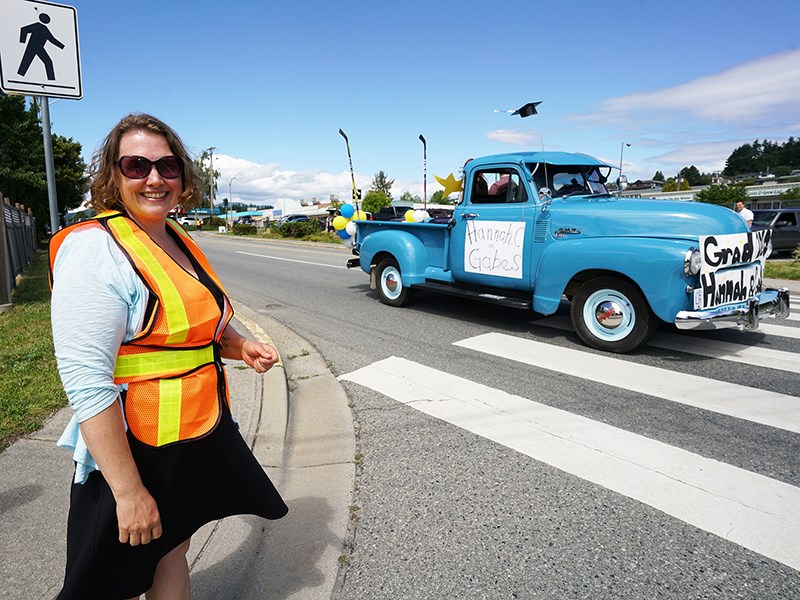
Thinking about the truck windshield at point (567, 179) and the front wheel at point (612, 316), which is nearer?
the front wheel at point (612, 316)

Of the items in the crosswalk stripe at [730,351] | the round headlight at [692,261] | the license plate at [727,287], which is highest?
the round headlight at [692,261]

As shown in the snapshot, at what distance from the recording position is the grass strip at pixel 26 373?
146 inches

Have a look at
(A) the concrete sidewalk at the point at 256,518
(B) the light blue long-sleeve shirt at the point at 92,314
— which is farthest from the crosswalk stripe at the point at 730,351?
(B) the light blue long-sleeve shirt at the point at 92,314

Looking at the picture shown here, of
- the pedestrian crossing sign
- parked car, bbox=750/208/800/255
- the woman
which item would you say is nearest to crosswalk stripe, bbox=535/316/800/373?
the woman

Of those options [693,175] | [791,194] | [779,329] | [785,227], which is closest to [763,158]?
[693,175]

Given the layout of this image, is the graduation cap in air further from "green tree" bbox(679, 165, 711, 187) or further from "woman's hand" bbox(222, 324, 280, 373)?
"green tree" bbox(679, 165, 711, 187)

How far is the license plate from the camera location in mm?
5066

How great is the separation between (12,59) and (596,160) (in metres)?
6.42

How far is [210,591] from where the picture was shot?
2277mm

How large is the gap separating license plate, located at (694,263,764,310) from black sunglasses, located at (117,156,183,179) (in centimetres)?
493

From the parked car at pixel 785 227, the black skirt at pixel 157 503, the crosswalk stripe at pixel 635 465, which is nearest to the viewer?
the black skirt at pixel 157 503

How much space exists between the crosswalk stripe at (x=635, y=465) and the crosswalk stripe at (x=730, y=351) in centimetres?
250

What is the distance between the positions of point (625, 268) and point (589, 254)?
1.38 ft

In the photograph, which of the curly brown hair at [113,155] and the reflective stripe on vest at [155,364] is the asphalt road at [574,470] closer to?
the reflective stripe on vest at [155,364]
